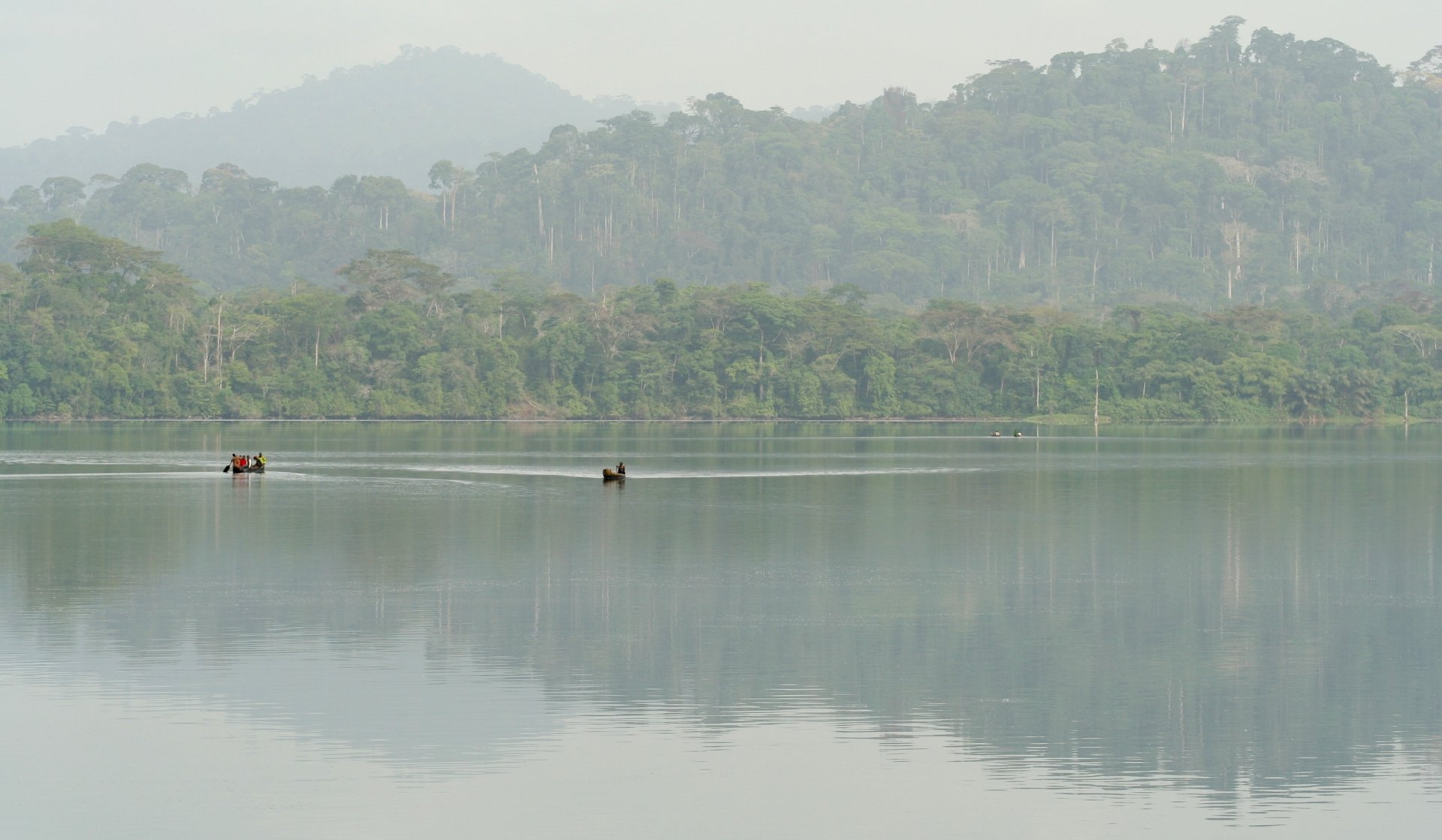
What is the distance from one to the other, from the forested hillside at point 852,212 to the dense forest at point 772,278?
408mm

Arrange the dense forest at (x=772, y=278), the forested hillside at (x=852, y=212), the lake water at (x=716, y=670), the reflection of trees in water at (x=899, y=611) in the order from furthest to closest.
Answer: the forested hillside at (x=852, y=212)
the dense forest at (x=772, y=278)
the reflection of trees in water at (x=899, y=611)
the lake water at (x=716, y=670)

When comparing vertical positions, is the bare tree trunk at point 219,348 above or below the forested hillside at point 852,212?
below

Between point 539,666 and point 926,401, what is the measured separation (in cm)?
9357

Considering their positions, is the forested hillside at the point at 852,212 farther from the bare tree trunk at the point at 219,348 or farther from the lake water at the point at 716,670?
the lake water at the point at 716,670

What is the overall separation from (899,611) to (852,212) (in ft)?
520

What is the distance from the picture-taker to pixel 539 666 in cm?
1658

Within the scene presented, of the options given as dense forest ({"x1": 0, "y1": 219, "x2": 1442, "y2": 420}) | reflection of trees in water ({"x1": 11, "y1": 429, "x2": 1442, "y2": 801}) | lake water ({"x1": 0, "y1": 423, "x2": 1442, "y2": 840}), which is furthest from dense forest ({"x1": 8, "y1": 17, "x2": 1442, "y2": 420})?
reflection of trees in water ({"x1": 11, "y1": 429, "x2": 1442, "y2": 801})

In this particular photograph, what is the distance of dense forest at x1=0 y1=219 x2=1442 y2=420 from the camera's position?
101625 millimetres

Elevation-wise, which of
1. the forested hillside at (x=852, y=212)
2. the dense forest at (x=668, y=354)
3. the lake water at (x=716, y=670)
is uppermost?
the forested hillside at (x=852, y=212)

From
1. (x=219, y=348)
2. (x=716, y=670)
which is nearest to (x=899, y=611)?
(x=716, y=670)

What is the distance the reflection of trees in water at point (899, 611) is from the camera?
14.2 m

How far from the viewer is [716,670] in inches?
646

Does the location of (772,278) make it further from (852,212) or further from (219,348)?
(219,348)

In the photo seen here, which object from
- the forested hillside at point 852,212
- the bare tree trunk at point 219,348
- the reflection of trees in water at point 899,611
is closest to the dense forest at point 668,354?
the bare tree trunk at point 219,348
